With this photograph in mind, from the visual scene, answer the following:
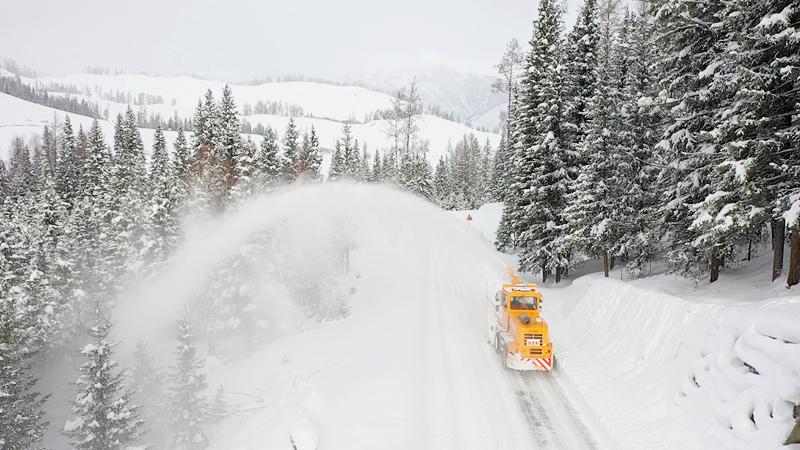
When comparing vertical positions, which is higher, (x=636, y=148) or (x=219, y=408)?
(x=636, y=148)

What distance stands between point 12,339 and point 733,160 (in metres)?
33.1

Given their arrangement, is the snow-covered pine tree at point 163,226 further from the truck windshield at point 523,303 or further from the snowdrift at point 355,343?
the truck windshield at point 523,303

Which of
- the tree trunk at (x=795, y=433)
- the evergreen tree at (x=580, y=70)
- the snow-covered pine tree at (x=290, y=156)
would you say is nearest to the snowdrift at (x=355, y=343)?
the snow-covered pine tree at (x=290, y=156)

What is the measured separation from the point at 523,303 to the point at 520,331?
4.98 feet

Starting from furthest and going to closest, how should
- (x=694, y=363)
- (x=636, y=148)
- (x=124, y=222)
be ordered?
(x=124, y=222)
(x=636, y=148)
(x=694, y=363)

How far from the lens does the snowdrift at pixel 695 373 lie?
934 centimetres

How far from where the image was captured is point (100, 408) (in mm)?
18781

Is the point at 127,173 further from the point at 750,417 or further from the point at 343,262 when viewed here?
the point at 750,417

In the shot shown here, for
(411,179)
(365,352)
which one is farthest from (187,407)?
(411,179)

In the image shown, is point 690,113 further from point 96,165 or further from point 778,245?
point 96,165

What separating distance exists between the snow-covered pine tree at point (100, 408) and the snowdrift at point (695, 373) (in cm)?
1697

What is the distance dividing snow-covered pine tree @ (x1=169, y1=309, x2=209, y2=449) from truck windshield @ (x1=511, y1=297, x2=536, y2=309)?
12.6 metres

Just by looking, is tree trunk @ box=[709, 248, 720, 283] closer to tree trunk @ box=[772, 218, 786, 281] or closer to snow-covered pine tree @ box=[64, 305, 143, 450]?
tree trunk @ box=[772, 218, 786, 281]

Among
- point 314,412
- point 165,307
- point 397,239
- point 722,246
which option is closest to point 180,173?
point 165,307
